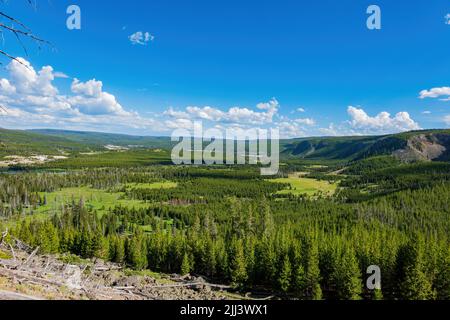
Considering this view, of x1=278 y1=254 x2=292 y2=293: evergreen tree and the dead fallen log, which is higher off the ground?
the dead fallen log

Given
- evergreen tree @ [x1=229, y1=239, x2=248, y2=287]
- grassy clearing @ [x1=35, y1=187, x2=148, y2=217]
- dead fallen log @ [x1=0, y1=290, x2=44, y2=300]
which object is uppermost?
dead fallen log @ [x1=0, y1=290, x2=44, y2=300]

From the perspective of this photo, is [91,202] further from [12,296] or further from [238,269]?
[12,296]

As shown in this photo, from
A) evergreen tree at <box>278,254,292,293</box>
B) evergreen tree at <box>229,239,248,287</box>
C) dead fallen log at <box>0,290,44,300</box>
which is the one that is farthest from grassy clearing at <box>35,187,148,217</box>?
dead fallen log at <box>0,290,44,300</box>

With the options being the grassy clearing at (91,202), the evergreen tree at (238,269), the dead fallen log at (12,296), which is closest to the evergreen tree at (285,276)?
the evergreen tree at (238,269)

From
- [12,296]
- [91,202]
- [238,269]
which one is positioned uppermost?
[12,296]

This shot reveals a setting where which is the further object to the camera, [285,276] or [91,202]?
[91,202]

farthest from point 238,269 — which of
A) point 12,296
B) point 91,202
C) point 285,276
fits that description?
point 91,202

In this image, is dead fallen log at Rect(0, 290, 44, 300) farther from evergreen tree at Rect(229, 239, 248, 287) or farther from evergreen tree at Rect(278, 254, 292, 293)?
evergreen tree at Rect(229, 239, 248, 287)

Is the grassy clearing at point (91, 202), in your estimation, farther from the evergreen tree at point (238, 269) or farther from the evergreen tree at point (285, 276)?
the evergreen tree at point (285, 276)
